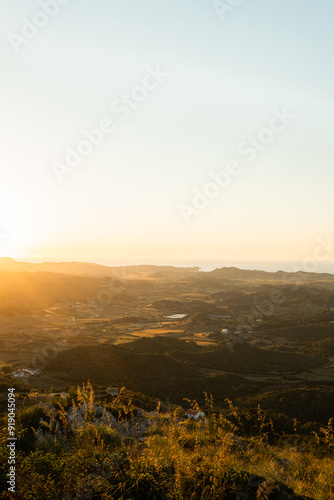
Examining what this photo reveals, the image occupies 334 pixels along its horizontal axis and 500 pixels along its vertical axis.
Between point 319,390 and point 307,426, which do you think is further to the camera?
point 319,390

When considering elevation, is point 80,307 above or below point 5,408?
below

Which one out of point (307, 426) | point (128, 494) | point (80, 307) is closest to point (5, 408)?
point (128, 494)

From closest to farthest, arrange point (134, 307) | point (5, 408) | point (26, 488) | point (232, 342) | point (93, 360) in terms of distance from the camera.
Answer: point (26, 488)
point (5, 408)
point (93, 360)
point (232, 342)
point (134, 307)

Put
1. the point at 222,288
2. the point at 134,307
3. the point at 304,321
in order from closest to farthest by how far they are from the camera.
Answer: the point at 304,321
the point at 134,307
the point at 222,288

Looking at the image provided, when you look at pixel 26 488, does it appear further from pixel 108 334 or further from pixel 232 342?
pixel 108 334

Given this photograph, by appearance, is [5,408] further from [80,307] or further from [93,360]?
[80,307]

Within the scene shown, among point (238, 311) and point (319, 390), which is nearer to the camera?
point (319, 390)

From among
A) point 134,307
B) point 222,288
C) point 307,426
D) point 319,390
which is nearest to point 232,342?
point 319,390

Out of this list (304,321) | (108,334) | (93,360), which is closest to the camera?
(93,360)

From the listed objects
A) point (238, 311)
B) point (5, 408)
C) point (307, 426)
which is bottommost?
point (238, 311)
